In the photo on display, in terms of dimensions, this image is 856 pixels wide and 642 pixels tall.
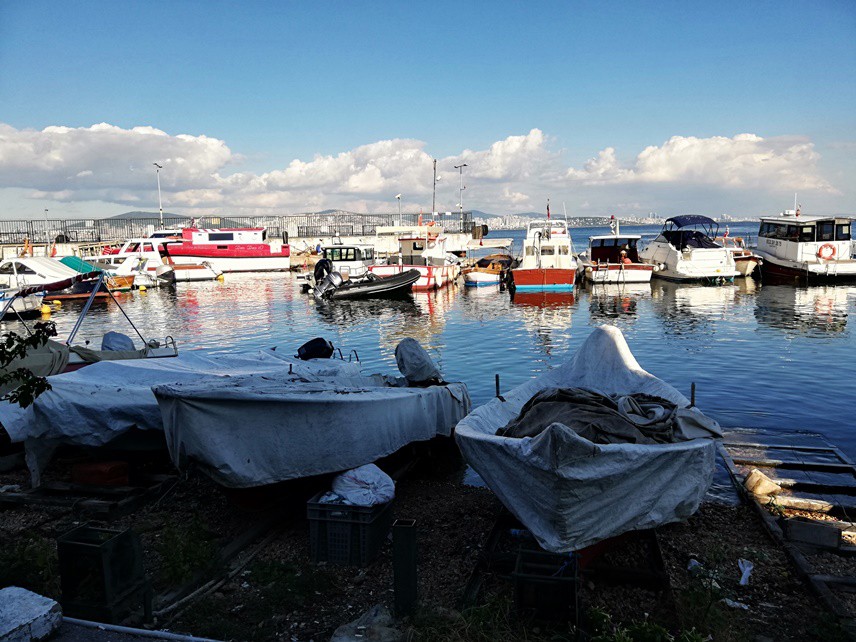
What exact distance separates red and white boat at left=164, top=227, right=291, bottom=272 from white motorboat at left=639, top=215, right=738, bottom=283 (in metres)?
34.3

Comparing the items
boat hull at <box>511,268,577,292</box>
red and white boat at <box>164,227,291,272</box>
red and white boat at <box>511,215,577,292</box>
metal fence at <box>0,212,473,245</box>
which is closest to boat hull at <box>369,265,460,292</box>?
red and white boat at <box>511,215,577,292</box>

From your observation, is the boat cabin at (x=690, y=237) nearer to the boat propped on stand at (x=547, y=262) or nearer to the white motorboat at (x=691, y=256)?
the white motorboat at (x=691, y=256)

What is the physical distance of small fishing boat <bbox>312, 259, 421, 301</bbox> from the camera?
38906mm

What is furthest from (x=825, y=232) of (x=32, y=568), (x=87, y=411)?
(x=32, y=568)

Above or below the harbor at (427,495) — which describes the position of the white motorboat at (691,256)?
above

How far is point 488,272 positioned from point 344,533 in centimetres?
4113

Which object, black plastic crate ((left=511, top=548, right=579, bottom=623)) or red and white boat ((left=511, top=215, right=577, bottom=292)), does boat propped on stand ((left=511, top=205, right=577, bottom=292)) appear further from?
black plastic crate ((left=511, top=548, right=579, bottom=623))

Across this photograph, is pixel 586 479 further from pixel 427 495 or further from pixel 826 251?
pixel 826 251

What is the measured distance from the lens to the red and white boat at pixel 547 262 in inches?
1585

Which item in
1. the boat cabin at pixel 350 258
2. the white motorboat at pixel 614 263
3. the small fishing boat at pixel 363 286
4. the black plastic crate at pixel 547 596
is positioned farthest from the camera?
the boat cabin at pixel 350 258

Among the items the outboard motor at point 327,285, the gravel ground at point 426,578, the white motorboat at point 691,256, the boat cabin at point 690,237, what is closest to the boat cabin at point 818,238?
the white motorboat at point 691,256

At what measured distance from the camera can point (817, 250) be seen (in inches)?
1590

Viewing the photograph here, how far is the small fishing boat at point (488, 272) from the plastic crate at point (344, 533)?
38414mm

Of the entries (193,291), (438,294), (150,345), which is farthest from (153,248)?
(150,345)
